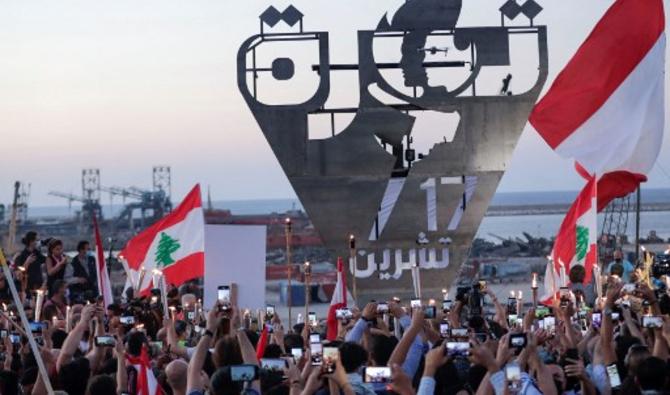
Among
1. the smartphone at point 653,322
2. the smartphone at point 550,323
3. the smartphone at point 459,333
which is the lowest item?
the smartphone at point 550,323

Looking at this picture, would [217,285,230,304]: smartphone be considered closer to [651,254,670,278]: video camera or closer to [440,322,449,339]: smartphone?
[440,322,449,339]: smartphone

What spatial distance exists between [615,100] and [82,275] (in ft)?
22.9

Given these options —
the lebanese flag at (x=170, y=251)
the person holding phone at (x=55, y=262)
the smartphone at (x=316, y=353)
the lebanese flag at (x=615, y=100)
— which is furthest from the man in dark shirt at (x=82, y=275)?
the smartphone at (x=316, y=353)

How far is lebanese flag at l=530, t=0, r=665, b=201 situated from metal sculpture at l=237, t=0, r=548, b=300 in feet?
11.5

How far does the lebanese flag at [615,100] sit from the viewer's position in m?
18.5

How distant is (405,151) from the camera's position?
23312mm

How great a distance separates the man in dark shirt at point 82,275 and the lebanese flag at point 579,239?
555 cm

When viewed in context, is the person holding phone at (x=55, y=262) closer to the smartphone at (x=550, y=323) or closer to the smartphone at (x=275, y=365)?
the smartphone at (x=550, y=323)

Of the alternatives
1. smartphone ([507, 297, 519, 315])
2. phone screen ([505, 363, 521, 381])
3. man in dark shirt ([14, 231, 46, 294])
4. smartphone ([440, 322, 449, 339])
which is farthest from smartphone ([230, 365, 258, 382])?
man in dark shirt ([14, 231, 46, 294])

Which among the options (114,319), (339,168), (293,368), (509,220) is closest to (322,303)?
(339,168)

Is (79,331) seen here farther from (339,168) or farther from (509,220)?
(509,220)

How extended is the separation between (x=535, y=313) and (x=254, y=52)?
11.6m

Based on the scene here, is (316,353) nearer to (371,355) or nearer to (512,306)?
(371,355)

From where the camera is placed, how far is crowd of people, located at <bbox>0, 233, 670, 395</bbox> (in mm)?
7777
